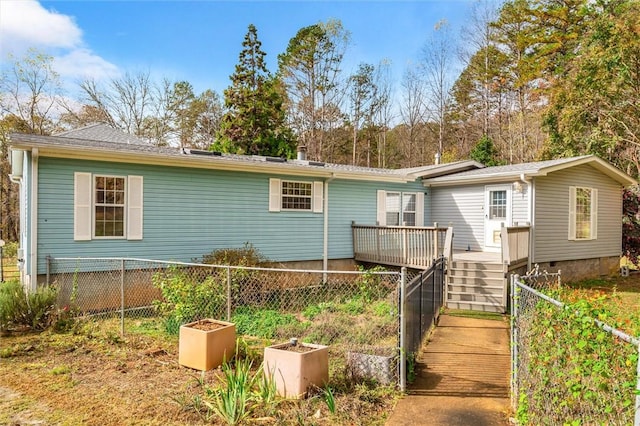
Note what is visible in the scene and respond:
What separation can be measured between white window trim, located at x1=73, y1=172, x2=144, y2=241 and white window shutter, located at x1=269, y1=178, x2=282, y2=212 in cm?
329

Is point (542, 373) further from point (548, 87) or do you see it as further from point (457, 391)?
point (548, 87)

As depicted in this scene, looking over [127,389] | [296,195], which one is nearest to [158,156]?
[296,195]

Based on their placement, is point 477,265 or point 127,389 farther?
point 477,265

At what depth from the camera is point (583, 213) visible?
1309cm

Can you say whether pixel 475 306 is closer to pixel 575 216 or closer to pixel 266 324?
pixel 266 324

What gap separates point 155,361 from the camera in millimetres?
5152

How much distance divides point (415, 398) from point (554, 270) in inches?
404

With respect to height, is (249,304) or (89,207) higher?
(89,207)

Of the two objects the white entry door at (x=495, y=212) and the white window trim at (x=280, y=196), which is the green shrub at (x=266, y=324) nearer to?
the white window trim at (x=280, y=196)

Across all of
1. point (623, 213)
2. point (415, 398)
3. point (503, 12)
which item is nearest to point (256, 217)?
point (415, 398)

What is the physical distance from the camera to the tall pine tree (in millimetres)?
24086

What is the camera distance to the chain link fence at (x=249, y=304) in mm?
5303

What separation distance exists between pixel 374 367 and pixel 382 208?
870cm

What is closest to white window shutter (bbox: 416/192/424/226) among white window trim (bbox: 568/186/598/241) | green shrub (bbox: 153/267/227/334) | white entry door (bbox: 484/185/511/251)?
white entry door (bbox: 484/185/511/251)
